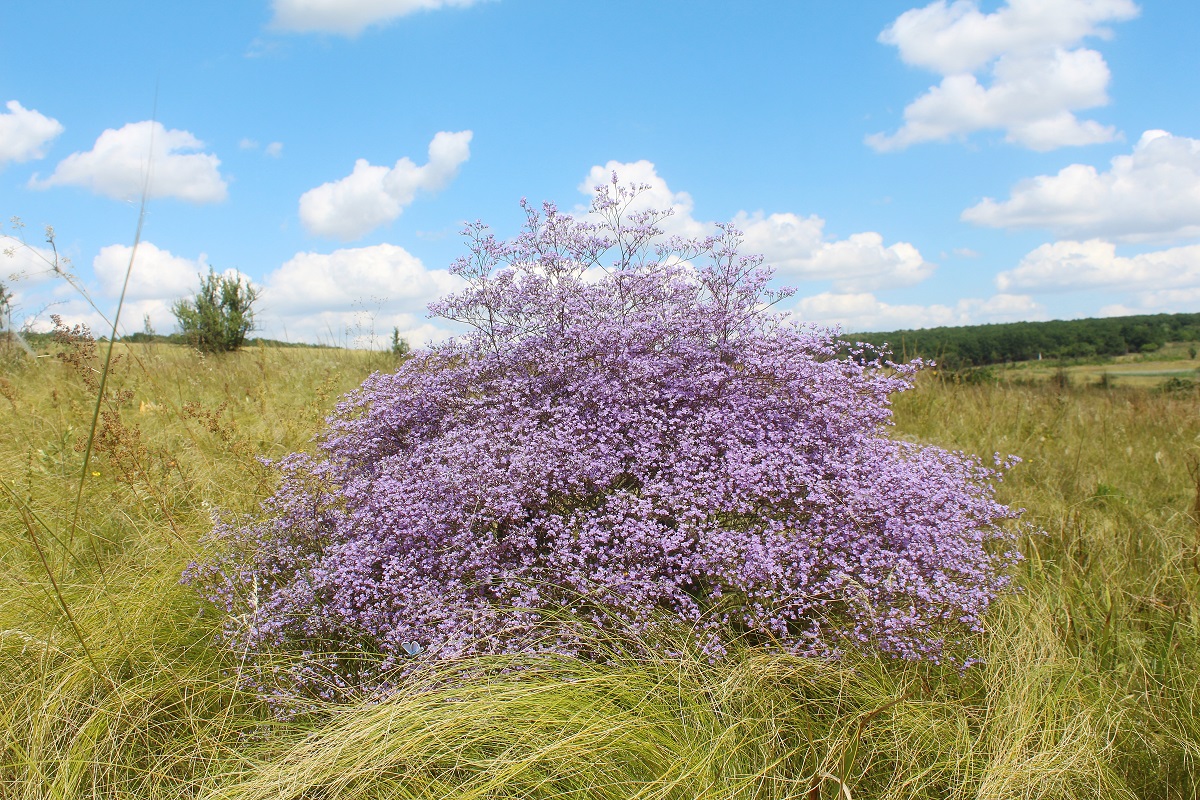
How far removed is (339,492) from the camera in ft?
11.7

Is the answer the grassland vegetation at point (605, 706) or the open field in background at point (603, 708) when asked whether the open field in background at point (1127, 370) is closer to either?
the open field in background at point (603, 708)

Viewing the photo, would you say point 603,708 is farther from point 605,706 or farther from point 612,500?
point 612,500

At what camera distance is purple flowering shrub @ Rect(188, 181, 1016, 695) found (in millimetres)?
2719

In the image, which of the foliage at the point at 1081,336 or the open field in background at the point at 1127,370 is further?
the foliage at the point at 1081,336

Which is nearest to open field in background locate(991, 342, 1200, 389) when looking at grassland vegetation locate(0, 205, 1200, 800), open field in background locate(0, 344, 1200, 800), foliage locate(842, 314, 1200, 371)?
foliage locate(842, 314, 1200, 371)

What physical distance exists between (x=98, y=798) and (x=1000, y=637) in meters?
3.19

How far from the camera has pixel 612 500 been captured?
2.86 metres

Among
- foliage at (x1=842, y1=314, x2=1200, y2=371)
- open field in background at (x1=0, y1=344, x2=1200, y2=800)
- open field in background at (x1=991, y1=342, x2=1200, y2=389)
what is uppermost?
foliage at (x1=842, y1=314, x2=1200, y2=371)

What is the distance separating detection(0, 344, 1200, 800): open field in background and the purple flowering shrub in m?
0.19

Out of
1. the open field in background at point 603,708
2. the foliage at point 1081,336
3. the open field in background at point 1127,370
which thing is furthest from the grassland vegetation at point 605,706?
the foliage at point 1081,336

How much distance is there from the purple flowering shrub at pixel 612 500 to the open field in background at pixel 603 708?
19 centimetres

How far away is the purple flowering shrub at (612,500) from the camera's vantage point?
2.72 metres

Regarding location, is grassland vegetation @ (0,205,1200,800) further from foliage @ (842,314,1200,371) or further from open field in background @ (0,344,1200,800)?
foliage @ (842,314,1200,371)

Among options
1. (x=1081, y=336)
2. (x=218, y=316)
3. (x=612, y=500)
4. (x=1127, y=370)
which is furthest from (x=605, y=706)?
(x=1081, y=336)
